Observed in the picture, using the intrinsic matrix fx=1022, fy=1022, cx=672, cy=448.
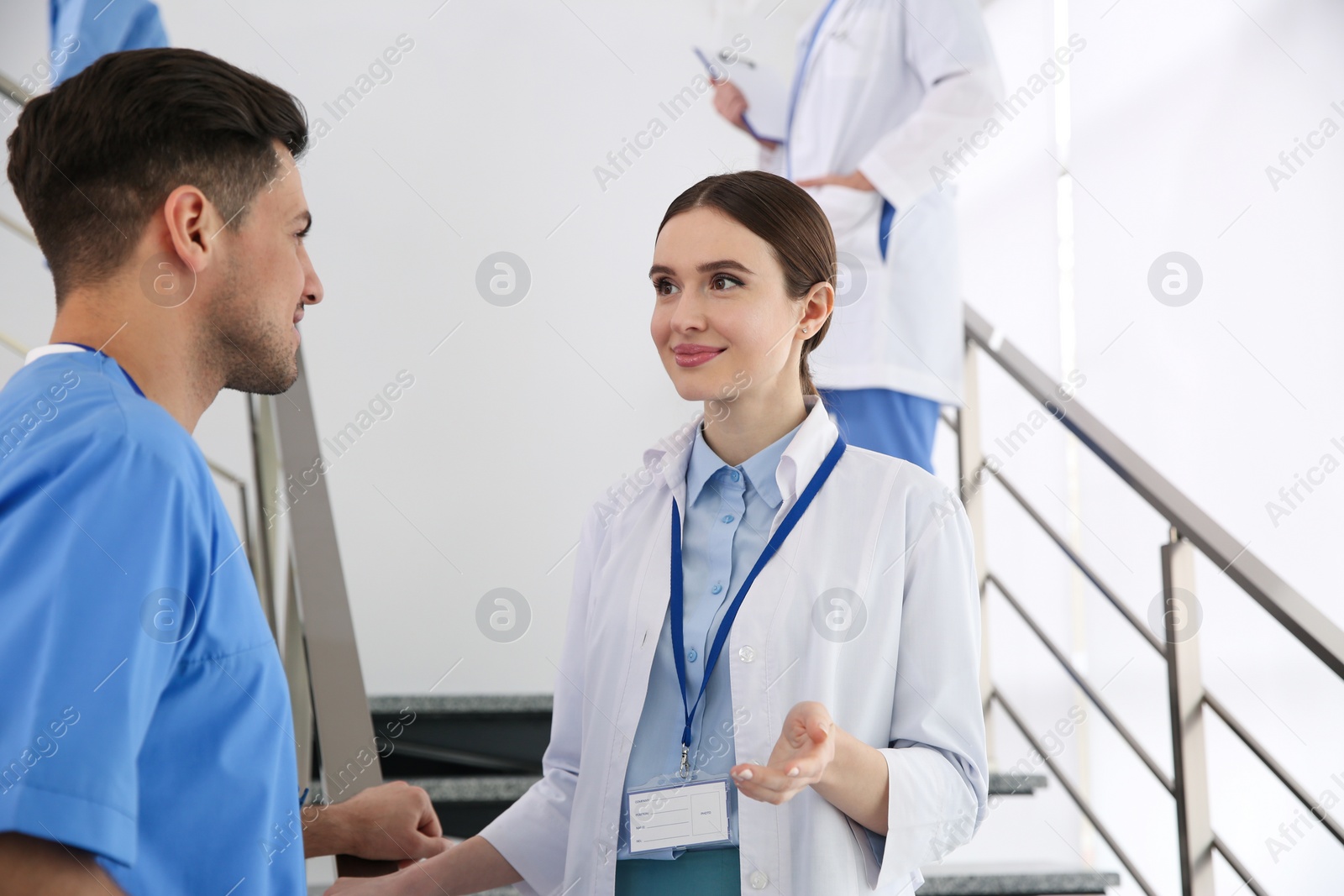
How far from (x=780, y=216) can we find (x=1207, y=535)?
31.5 inches

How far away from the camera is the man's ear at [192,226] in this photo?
82 centimetres

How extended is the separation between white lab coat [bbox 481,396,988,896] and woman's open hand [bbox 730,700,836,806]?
143 mm

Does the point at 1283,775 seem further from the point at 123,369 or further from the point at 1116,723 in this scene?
the point at 123,369

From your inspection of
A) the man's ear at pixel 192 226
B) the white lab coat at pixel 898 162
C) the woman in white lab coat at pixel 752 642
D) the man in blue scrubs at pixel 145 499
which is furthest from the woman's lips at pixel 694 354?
the white lab coat at pixel 898 162

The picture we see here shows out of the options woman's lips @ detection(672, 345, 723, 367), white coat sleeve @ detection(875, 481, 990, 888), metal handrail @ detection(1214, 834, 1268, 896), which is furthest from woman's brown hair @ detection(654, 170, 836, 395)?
metal handrail @ detection(1214, 834, 1268, 896)

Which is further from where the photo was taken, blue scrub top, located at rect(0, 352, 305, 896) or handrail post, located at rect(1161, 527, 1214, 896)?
handrail post, located at rect(1161, 527, 1214, 896)

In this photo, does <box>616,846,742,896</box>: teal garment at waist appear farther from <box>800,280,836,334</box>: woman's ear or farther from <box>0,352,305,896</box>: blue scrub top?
<box>800,280,836,334</box>: woman's ear

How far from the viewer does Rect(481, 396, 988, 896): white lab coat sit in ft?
3.23

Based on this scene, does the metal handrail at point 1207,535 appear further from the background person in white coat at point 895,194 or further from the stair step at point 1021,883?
the stair step at point 1021,883

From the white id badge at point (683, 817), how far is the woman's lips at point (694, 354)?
458mm

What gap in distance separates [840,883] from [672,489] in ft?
1.52

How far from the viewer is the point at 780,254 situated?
1198mm

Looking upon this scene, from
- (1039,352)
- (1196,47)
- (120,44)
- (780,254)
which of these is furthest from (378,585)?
(1196,47)

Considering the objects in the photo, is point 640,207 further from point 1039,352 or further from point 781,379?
point 781,379
